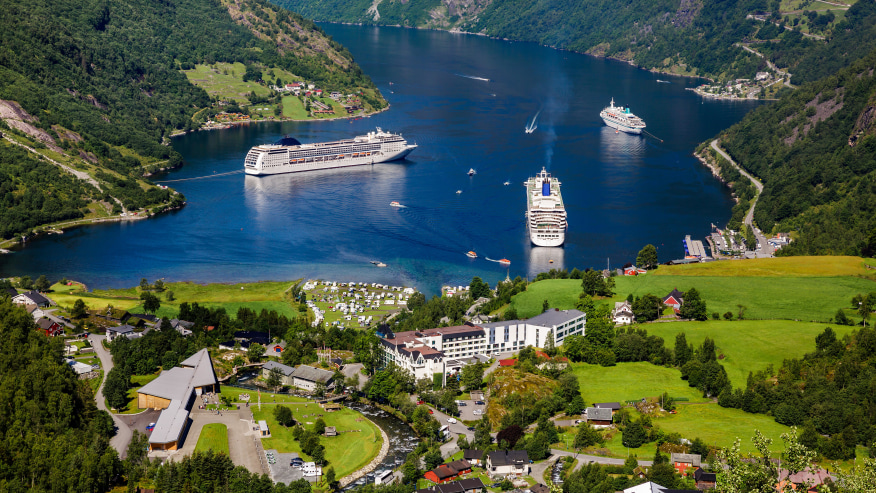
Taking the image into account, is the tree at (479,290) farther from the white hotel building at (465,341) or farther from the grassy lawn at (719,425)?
the grassy lawn at (719,425)

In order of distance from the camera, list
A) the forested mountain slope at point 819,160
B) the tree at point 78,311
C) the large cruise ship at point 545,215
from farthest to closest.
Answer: the large cruise ship at point 545,215
the forested mountain slope at point 819,160
the tree at point 78,311

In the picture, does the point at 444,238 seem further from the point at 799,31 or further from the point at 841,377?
the point at 799,31

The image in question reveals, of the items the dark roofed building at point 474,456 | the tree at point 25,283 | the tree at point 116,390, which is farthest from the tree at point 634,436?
the tree at point 25,283

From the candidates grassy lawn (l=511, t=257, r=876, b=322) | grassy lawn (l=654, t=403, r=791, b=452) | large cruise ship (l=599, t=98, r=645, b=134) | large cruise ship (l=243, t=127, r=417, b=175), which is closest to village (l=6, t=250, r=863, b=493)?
grassy lawn (l=654, t=403, r=791, b=452)

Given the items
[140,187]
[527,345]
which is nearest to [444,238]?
[527,345]

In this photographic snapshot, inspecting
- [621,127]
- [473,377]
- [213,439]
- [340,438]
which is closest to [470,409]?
[473,377]

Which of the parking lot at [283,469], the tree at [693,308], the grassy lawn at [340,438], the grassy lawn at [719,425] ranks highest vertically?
the tree at [693,308]

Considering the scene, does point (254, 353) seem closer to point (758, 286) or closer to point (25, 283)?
point (25, 283)
